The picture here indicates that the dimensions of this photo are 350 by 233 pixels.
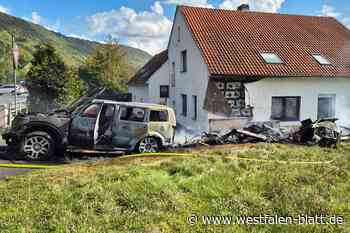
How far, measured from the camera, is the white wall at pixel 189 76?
46.5 feet

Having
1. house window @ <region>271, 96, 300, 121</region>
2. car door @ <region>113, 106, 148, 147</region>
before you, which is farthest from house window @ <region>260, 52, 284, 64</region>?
car door @ <region>113, 106, 148, 147</region>

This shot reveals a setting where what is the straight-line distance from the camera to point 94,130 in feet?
25.7

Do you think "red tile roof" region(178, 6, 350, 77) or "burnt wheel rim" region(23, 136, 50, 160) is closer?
"burnt wheel rim" region(23, 136, 50, 160)

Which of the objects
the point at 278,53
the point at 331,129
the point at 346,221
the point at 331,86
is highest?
the point at 278,53

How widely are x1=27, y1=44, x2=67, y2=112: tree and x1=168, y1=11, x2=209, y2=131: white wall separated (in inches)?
309

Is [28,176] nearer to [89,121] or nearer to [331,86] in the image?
[89,121]

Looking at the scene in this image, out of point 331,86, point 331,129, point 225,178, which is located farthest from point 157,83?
point 225,178

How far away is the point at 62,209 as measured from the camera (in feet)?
14.8

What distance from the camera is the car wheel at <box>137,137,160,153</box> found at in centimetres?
848

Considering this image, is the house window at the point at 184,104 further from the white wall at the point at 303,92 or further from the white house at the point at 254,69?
the white wall at the point at 303,92

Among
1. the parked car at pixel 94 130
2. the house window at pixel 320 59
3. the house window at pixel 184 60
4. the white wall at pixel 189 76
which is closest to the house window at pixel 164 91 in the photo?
the white wall at pixel 189 76

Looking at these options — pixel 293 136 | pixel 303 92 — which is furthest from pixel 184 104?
pixel 293 136

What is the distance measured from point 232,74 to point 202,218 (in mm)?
9435

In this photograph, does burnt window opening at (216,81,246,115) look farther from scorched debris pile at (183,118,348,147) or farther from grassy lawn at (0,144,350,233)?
grassy lawn at (0,144,350,233)
